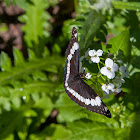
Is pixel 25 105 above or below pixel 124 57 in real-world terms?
below

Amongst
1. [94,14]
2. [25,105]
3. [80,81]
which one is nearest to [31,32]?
[25,105]

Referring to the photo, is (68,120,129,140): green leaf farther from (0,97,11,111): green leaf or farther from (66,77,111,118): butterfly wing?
(0,97,11,111): green leaf

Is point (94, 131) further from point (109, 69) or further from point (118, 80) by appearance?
point (109, 69)

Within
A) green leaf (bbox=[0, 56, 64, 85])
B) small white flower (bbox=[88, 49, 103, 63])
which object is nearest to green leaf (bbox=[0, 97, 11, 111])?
green leaf (bbox=[0, 56, 64, 85])

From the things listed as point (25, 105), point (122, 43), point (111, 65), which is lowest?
point (25, 105)

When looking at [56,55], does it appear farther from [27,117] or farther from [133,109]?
[133,109]
